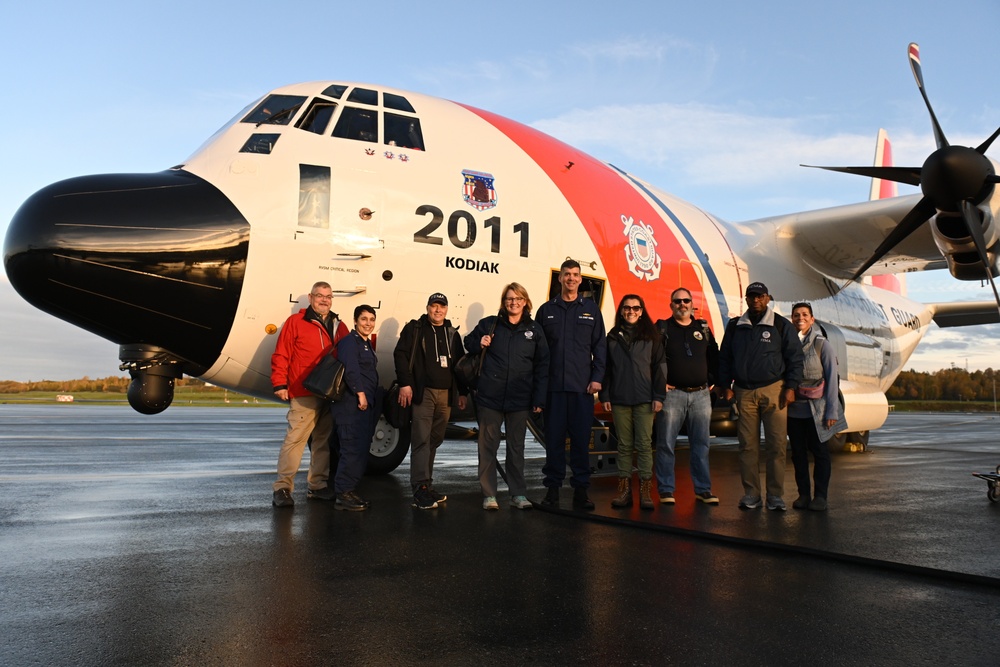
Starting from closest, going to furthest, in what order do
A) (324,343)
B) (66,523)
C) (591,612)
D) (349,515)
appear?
1. (591,612)
2. (66,523)
3. (349,515)
4. (324,343)

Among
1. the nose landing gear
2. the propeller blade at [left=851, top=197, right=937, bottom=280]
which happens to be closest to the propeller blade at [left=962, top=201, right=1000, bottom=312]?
the propeller blade at [left=851, top=197, right=937, bottom=280]

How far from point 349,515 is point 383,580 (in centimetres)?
215

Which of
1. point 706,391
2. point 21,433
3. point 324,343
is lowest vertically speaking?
→ point 21,433

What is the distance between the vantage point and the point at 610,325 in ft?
28.4

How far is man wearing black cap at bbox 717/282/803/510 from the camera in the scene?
6.57 m

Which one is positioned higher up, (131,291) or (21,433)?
(131,291)

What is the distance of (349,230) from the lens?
7.02 metres

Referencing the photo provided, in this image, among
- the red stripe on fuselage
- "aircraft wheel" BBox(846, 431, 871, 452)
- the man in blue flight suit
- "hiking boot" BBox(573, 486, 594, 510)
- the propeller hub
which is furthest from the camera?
"aircraft wheel" BBox(846, 431, 871, 452)

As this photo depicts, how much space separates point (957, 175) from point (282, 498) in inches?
328

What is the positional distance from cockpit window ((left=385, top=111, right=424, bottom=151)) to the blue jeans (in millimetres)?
3730

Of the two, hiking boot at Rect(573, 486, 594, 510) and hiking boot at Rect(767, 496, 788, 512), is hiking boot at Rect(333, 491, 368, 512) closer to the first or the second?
hiking boot at Rect(573, 486, 594, 510)

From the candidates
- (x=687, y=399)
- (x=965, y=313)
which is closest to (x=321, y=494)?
(x=687, y=399)

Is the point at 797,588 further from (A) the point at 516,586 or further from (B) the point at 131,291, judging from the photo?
(B) the point at 131,291

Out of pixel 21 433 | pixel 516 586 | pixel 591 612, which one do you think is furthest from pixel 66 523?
pixel 21 433
